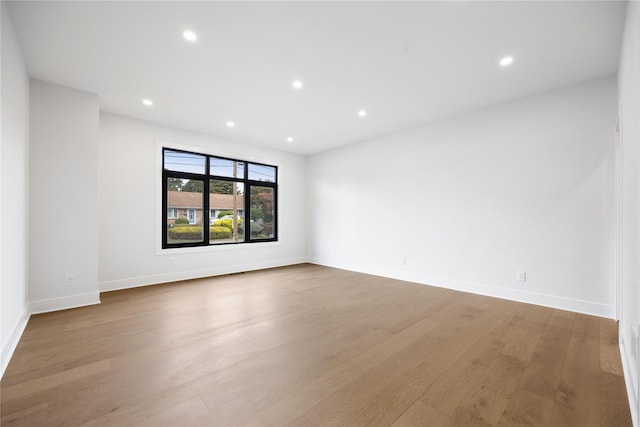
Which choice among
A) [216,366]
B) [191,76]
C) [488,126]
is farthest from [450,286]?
[191,76]

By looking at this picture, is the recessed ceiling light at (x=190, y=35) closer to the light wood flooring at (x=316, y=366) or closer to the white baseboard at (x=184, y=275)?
the light wood flooring at (x=316, y=366)

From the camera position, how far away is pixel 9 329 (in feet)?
7.71

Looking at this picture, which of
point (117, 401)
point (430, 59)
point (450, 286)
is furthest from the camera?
point (450, 286)

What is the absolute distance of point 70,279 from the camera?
11.3 ft

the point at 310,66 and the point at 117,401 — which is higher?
the point at 310,66

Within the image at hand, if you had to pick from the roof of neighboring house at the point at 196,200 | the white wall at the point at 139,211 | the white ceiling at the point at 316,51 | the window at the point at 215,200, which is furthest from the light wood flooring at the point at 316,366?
the white ceiling at the point at 316,51

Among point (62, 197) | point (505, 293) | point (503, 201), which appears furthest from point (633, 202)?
point (62, 197)

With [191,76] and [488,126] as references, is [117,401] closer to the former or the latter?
[191,76]

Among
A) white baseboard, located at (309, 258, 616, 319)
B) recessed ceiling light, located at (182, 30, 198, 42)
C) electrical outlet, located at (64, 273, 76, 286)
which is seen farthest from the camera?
electrical outlet, located at (64, 273, 76, 286)

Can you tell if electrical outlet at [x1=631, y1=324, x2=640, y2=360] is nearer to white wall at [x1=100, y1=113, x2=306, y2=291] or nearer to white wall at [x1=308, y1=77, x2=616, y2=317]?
white wall at [x1=308, y1=77, x2=616, y2=317]

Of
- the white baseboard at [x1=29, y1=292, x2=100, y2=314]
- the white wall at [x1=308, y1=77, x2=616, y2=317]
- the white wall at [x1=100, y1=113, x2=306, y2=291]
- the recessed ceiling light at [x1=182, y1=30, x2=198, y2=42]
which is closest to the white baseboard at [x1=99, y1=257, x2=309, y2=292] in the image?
the white wall at [x1=100, y1=113, x2=306, y2=291]

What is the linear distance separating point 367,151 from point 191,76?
3.52 metres

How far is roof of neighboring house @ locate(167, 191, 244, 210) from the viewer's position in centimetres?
499

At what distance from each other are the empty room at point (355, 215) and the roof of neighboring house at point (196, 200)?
0.03 m
